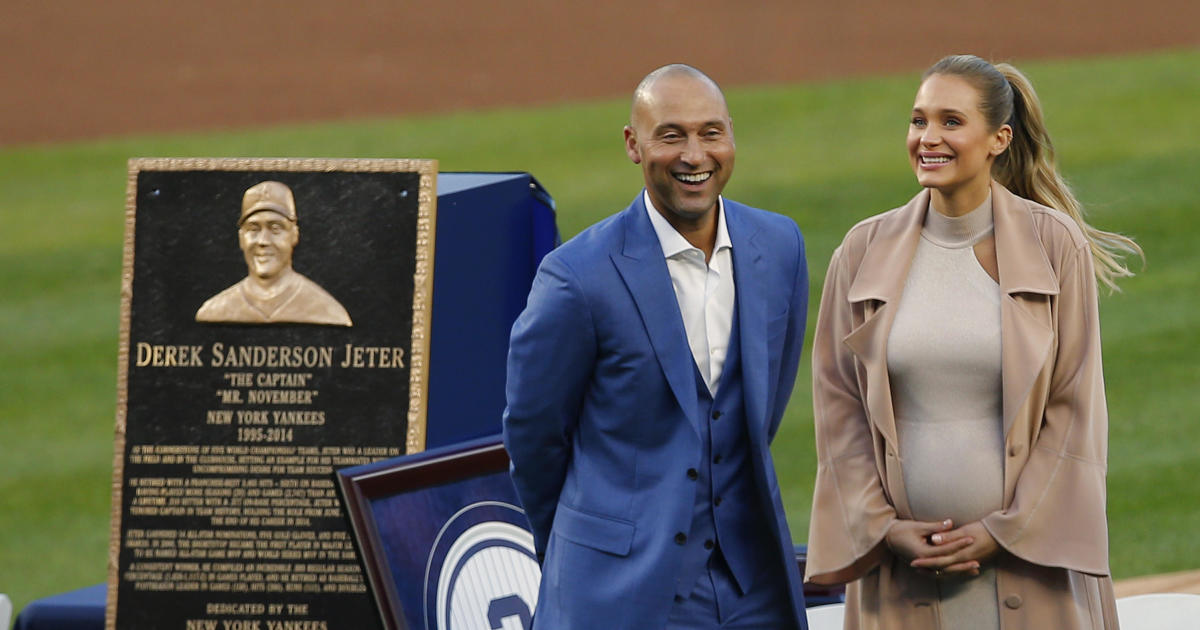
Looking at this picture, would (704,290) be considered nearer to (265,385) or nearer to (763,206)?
(265,385)

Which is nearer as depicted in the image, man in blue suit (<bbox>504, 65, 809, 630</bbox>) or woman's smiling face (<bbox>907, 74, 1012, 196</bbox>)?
man in blue suit (<bbox>504, 65, 809, 630</bbox>)

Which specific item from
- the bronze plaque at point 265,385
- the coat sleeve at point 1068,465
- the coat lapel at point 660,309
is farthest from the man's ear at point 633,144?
the bronze plaque at point 265,385

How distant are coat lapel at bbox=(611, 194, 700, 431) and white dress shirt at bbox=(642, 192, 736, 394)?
3cm

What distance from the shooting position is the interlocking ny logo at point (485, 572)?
4.28 m

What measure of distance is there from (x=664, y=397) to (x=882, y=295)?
0.49 meters

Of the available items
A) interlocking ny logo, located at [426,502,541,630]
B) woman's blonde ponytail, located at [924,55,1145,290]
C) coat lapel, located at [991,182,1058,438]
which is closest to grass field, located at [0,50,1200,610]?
woman's blonde ponytail, located at [924,55,1145,290]

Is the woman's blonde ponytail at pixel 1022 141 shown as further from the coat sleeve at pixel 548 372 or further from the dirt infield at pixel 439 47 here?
the dirt infield at pixel 439 47

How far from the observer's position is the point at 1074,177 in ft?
44.8

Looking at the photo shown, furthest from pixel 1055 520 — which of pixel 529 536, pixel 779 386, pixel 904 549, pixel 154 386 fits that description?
pixel 154 386

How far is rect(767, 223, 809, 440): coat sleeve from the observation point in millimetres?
3377

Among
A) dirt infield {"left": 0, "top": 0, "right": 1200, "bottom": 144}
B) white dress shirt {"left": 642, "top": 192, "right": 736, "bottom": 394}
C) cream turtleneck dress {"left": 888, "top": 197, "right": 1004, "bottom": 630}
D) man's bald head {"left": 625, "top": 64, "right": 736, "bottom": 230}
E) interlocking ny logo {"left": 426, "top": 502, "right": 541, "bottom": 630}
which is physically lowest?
interlocking ny logo {"left": 426, "top": 502, "right": 541, "bottom": 630}

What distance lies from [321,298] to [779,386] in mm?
1650

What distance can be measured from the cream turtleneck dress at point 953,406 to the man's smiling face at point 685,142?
1.60 ft

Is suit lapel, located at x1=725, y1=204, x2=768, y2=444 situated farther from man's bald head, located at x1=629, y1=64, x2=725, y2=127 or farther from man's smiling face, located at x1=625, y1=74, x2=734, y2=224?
man's bald head, located at x1=629, y1=64, x2=725, y2=127
